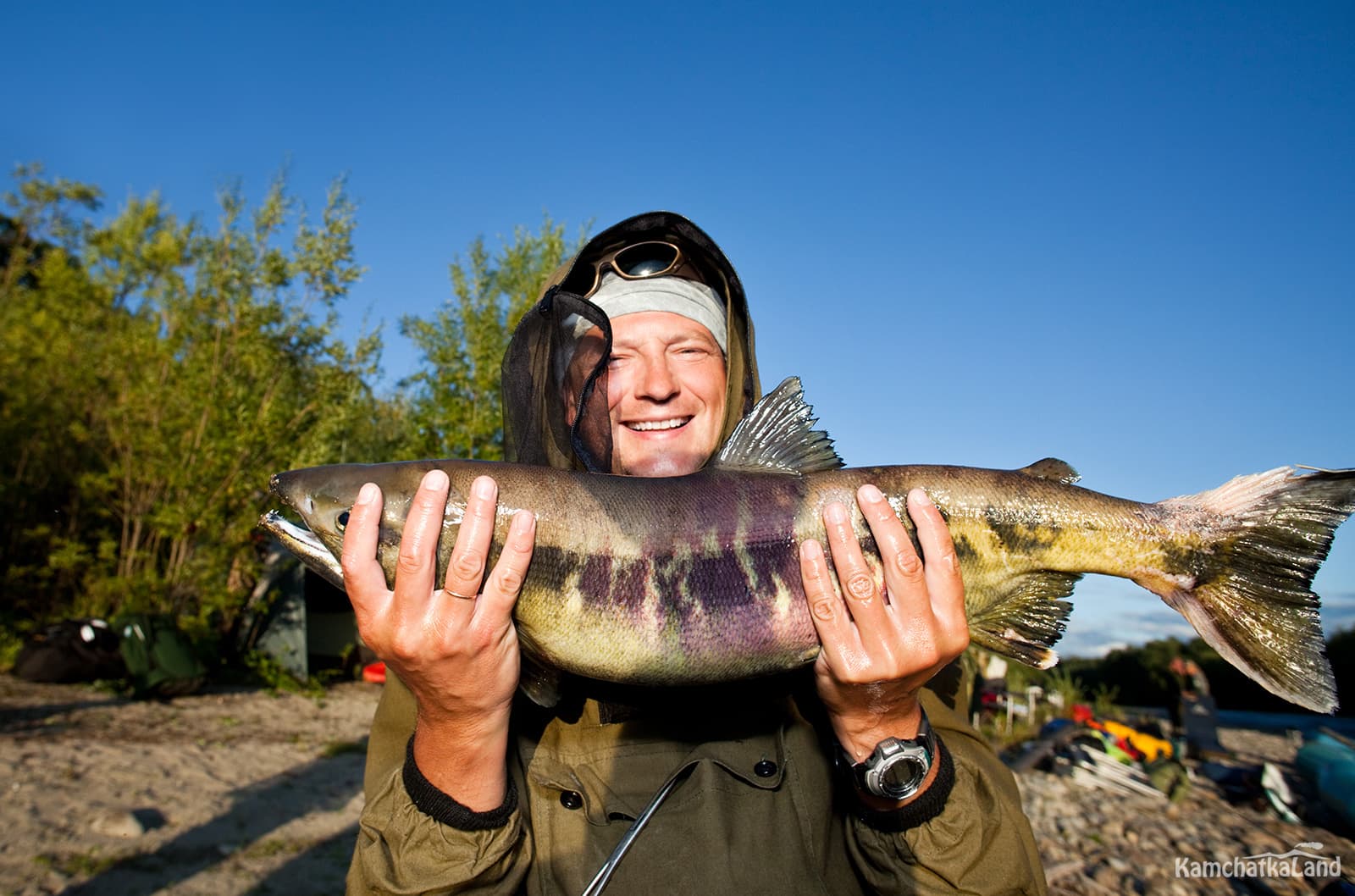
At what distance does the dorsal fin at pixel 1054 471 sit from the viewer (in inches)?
110

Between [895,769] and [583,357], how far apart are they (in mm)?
1992

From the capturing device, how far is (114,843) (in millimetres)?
6301

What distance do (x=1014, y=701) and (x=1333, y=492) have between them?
1339 centimetres

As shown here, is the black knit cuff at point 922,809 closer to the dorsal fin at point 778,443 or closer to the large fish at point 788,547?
the large fish at point 788,547

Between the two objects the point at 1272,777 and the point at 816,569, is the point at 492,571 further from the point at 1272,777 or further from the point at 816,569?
the point at 1272,777

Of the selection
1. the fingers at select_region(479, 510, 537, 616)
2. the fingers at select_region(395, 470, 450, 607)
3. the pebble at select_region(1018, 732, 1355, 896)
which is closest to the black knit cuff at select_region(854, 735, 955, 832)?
the fingers at select_region(479, 510, 537, 616)

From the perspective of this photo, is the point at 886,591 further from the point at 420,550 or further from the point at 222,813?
the point at 222,813

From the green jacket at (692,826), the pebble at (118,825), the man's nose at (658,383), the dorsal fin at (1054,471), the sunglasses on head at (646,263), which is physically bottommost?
the pebble at (118,825)

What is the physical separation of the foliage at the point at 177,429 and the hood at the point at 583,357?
11223 millimetres

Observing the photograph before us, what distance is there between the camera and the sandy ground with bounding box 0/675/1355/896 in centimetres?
604

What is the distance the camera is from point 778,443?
2.79 meters

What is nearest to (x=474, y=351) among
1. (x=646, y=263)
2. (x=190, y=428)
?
(x=190, y=428)

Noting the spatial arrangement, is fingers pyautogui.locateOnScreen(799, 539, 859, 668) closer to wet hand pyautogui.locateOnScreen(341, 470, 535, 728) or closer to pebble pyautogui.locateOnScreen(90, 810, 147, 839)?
wet hand pyautogui.locateOnScreen(341, 470, 535, 728)

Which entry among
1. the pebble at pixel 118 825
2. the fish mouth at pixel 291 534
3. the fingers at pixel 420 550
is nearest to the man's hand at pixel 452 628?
the fingers at pixel 420 550
